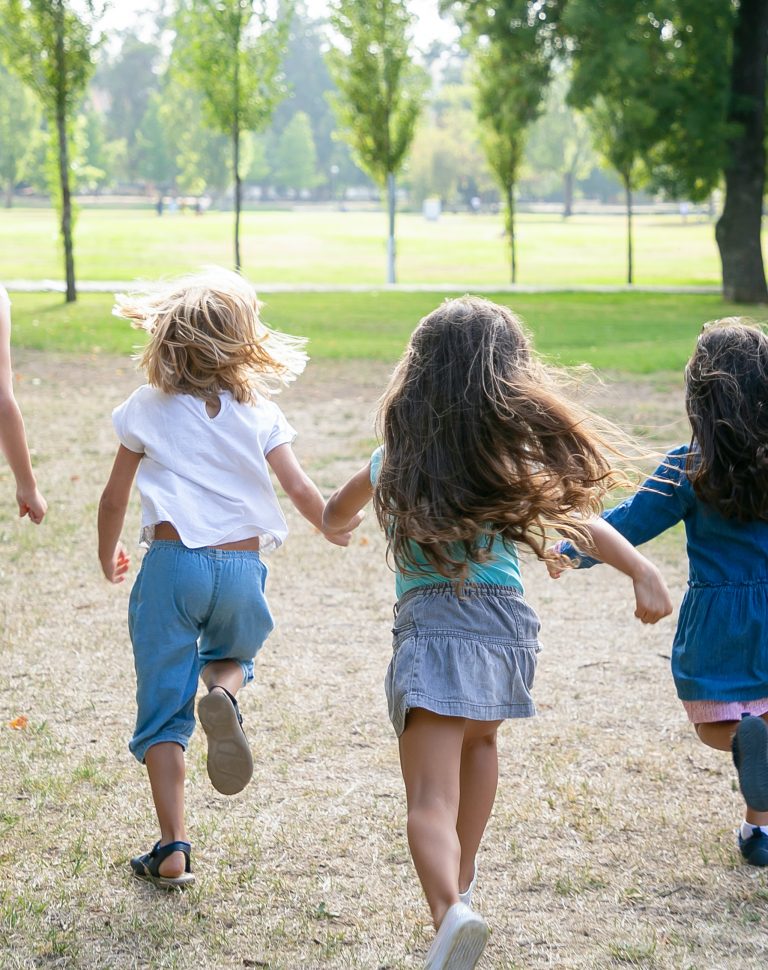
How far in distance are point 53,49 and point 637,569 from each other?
2103 cm

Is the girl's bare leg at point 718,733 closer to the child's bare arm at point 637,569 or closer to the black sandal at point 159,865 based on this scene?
the child's bare arm at point 637,569

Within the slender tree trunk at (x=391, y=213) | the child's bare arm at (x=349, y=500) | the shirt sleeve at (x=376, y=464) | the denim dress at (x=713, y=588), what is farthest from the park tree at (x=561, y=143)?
the shirt sleeve at (x=376, y=464)

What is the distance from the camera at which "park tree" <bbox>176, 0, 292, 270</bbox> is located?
25.2 m

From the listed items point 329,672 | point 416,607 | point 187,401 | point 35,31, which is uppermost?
point 35,31

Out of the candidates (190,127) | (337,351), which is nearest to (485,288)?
(337,351)

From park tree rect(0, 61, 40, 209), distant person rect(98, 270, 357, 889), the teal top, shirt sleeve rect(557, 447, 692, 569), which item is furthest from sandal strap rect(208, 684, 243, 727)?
park tree rect(0, 61, 40, 209)

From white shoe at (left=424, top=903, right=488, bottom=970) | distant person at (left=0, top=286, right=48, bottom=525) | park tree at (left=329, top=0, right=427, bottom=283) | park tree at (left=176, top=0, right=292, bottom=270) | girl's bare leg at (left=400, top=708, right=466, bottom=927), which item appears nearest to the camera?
white shoe at (left=424, top=903, right=488, bottom=970)

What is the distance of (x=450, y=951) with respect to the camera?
7.41 feet

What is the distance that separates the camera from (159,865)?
9.97 ft

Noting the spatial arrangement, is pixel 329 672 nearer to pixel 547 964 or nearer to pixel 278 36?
pixel 547 964

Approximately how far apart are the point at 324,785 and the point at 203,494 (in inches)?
45.1

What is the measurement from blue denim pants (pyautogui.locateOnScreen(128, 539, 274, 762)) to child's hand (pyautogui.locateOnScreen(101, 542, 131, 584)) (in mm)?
212

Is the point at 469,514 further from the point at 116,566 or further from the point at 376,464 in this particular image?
the point at 116,566

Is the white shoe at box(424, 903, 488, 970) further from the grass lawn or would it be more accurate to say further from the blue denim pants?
the grass lawn
